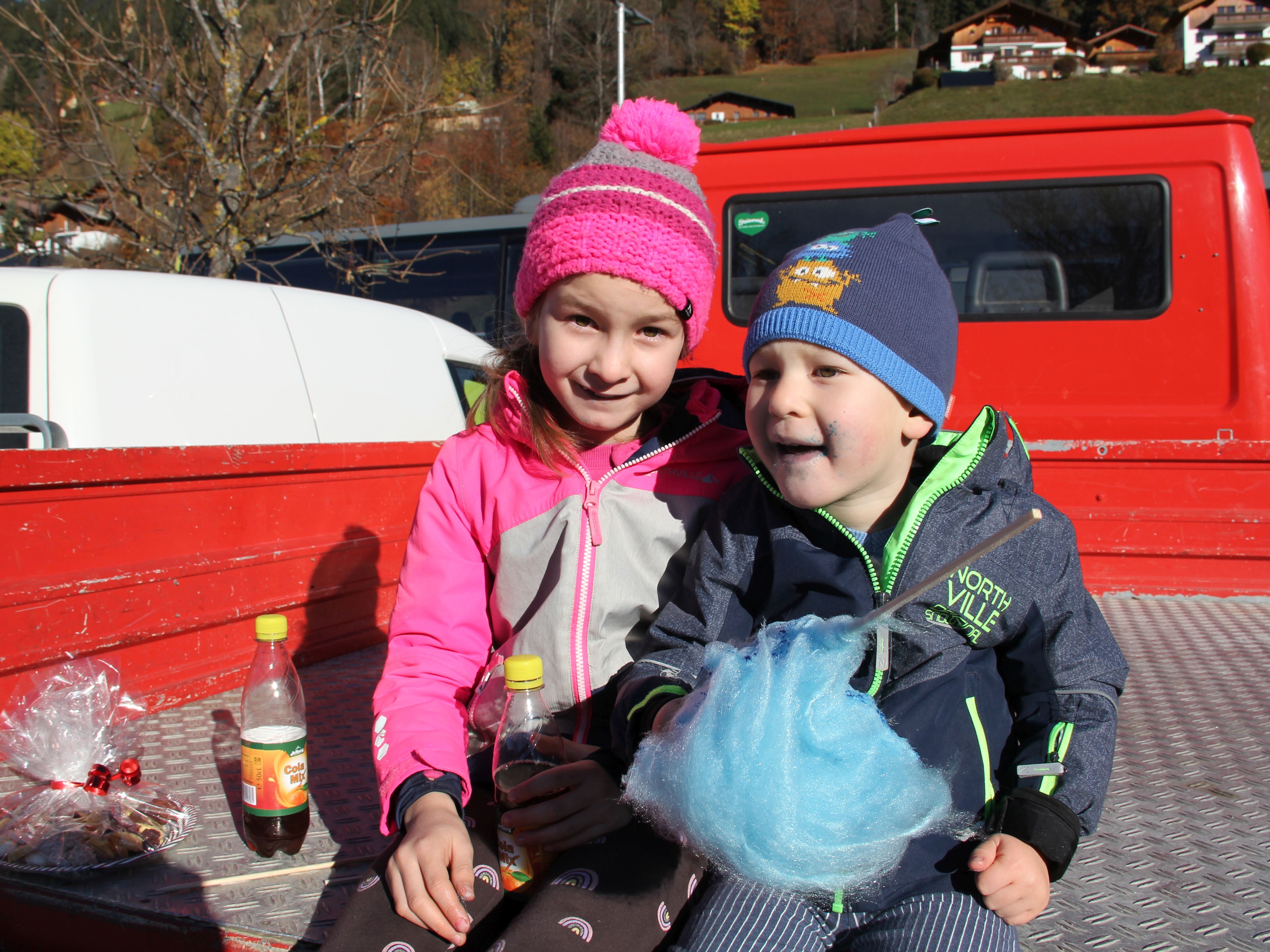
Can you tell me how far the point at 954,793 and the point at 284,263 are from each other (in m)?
10.9

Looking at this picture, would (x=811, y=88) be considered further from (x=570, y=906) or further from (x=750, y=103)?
(x=570, y=906)

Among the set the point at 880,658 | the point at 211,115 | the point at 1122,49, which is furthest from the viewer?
the point at 1122,49

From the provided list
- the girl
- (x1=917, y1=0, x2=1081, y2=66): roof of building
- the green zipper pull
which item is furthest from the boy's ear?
(x1=917, y1=0, x2=1081, y2=66): roof of building

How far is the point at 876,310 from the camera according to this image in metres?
1.43

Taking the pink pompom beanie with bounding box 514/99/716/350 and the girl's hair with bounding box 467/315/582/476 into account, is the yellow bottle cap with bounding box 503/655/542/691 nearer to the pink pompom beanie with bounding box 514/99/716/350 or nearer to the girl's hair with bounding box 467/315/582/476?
the girl's hair with bounding box 467/315/582/476

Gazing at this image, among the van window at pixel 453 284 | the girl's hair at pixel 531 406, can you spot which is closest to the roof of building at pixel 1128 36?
the van window at pixel 453 284

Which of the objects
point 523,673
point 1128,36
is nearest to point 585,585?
point 523,673

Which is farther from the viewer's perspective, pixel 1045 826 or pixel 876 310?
pixel 876 310

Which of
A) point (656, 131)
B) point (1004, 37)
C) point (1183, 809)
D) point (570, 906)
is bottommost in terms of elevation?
point (1183, 809)

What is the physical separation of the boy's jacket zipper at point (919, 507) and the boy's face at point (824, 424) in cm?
7

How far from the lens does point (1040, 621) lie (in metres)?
1.44

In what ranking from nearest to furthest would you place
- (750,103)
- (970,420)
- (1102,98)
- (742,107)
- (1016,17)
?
1. (970,420)
2. (1102,98)
3. (750,103)
4. (742,107)
5. (1016,17)

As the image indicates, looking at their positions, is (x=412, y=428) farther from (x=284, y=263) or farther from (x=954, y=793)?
(x=284, y=263)

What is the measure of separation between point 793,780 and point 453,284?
9.95 m
